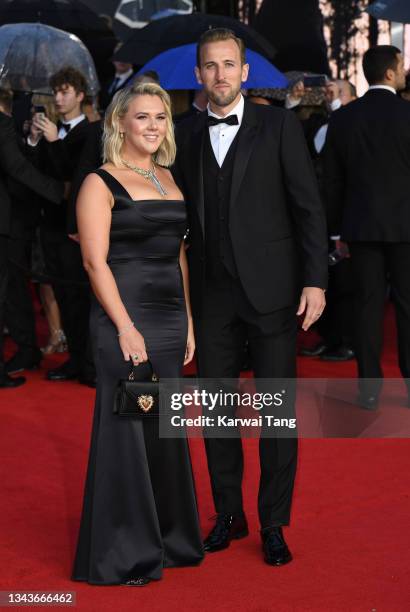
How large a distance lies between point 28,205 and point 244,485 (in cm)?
329

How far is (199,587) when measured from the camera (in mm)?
3998

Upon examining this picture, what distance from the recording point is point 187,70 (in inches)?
320

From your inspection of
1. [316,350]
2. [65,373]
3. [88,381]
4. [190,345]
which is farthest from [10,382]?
[190,345]

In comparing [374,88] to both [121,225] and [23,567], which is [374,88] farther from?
[23,567]

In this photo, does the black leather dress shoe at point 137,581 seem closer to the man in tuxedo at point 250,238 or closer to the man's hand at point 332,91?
the man in tuxedo at point 250,238

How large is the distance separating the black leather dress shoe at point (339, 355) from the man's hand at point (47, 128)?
104 inches

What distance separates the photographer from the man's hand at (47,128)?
23.7 ft

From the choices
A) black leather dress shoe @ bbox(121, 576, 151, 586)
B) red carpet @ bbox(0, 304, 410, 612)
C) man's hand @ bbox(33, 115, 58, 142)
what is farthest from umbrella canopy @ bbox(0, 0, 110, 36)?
black leather dress shoe @ bbox(121, 576, 151, 586)

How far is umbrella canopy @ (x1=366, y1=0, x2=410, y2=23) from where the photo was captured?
26.2 ft

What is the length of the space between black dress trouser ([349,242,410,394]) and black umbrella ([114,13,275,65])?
284cm

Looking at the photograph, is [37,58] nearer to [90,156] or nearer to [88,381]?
[90,156]

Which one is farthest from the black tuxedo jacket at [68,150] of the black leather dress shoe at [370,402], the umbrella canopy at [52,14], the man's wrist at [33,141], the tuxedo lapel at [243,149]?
the umbrella canopy at [52,14]

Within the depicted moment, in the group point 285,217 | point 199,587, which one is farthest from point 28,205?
point 199,587

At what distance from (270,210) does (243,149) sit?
254 mm
